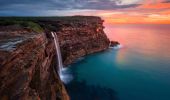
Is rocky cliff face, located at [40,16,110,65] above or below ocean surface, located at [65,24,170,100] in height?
above

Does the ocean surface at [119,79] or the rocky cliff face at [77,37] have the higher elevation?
the rocky cliff face at [77,37]

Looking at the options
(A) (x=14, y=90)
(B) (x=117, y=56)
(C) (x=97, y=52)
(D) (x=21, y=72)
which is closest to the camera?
(A) (x=14, y=90)

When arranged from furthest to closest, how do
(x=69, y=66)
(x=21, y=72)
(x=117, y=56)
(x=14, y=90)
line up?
1. (x=117, y=56)
2. (x=69, y=66)
3. (x=21, y=72)
4. (x=14, y=90)

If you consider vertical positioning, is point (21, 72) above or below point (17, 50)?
below

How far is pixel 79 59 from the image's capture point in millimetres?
52406

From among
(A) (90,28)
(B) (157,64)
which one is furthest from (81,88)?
(A) (90,28)

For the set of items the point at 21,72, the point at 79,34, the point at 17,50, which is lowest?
the point at 79,34

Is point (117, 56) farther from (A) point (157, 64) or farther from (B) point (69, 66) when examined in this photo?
(B) point (69, 66)

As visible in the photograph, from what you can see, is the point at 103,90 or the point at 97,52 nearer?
the point at 103,90

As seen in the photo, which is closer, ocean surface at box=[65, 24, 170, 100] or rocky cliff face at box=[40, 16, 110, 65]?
ocean surface at box=[65, 24, 170, 100]

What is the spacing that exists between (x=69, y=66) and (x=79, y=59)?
6934 mm

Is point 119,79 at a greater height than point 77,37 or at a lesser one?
lesser

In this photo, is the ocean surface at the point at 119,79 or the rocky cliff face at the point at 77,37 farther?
the rocky cliff face at the point at 77,37

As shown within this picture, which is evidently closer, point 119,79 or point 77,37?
point 119,79
